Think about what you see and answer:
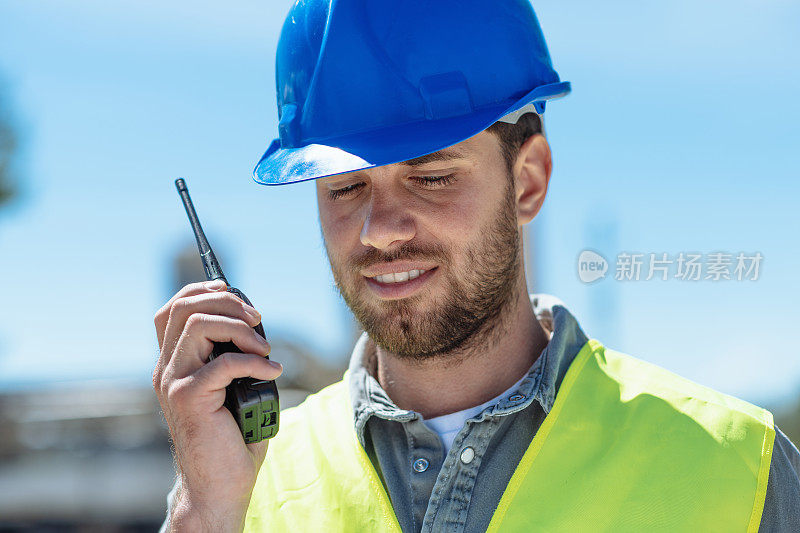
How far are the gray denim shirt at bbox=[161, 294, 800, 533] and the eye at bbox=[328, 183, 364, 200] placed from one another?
62 centimetres

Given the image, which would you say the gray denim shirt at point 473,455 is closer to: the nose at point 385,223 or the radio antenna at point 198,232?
the nose at point 385,223

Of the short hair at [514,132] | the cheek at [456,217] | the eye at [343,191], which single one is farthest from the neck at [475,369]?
the eye at [343,191]

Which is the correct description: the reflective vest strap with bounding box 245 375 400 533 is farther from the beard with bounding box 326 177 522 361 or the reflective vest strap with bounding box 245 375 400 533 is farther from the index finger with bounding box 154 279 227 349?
the index finger with bounding box 154 279 227 349

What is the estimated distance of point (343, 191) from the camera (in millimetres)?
2480

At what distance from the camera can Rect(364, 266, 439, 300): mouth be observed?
2.34 m

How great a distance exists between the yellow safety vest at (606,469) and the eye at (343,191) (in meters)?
0.70

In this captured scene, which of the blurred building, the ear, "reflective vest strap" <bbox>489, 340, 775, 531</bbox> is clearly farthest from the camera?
the blurred building

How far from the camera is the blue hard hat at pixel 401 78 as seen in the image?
2346 millimetres

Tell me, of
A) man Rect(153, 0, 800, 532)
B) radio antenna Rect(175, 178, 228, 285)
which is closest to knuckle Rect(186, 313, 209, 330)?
man Rect(153, 0, 800, 532)

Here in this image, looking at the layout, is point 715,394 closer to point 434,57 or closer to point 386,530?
point 386,530

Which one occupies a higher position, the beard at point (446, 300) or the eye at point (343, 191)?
the eye at point (343, 191)

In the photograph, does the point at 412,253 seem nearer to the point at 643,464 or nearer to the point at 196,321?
the point at 196,321

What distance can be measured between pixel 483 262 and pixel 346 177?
47cm

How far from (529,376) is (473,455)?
306 mm
